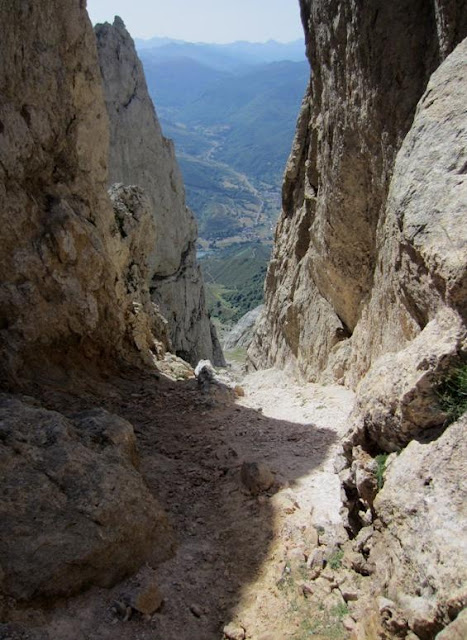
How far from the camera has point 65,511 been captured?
721cm

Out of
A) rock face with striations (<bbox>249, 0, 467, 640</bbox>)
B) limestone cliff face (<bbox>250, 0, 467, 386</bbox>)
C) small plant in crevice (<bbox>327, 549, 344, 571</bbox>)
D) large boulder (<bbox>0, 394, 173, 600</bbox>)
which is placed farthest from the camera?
limestone cliff face (<bbox>250, 0, 467, 386</bbox>)

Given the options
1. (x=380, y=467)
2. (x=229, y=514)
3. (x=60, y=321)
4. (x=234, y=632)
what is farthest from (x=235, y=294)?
(x=234, y=632)

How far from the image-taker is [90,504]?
24.2 feet

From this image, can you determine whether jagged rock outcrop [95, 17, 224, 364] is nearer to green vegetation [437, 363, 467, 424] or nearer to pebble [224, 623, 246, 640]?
pebble [224, 623, 246, 640]

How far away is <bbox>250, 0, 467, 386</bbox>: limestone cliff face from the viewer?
326 inches

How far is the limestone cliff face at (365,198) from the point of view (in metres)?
8.28

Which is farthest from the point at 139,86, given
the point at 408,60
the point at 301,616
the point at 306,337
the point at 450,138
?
the point at 301,616

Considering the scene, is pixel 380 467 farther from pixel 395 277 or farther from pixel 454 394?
pixel 395 277

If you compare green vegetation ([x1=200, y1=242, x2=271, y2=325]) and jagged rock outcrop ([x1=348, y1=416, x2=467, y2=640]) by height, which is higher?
jagged rock outcrop ([x1=348, y1=416, x2=467, y2=640])

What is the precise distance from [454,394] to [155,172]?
1794 inches

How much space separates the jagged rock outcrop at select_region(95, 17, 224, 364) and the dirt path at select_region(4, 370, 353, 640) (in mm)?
29928

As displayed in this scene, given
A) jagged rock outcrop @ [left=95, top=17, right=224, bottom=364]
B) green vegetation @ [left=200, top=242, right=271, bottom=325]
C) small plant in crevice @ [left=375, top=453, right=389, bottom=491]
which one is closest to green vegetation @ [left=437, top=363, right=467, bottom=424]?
small plant in crevice @ [left=375, top=453, right=389, bottom=491]

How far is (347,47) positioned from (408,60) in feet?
8.72

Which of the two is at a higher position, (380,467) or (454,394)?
(454,394)
